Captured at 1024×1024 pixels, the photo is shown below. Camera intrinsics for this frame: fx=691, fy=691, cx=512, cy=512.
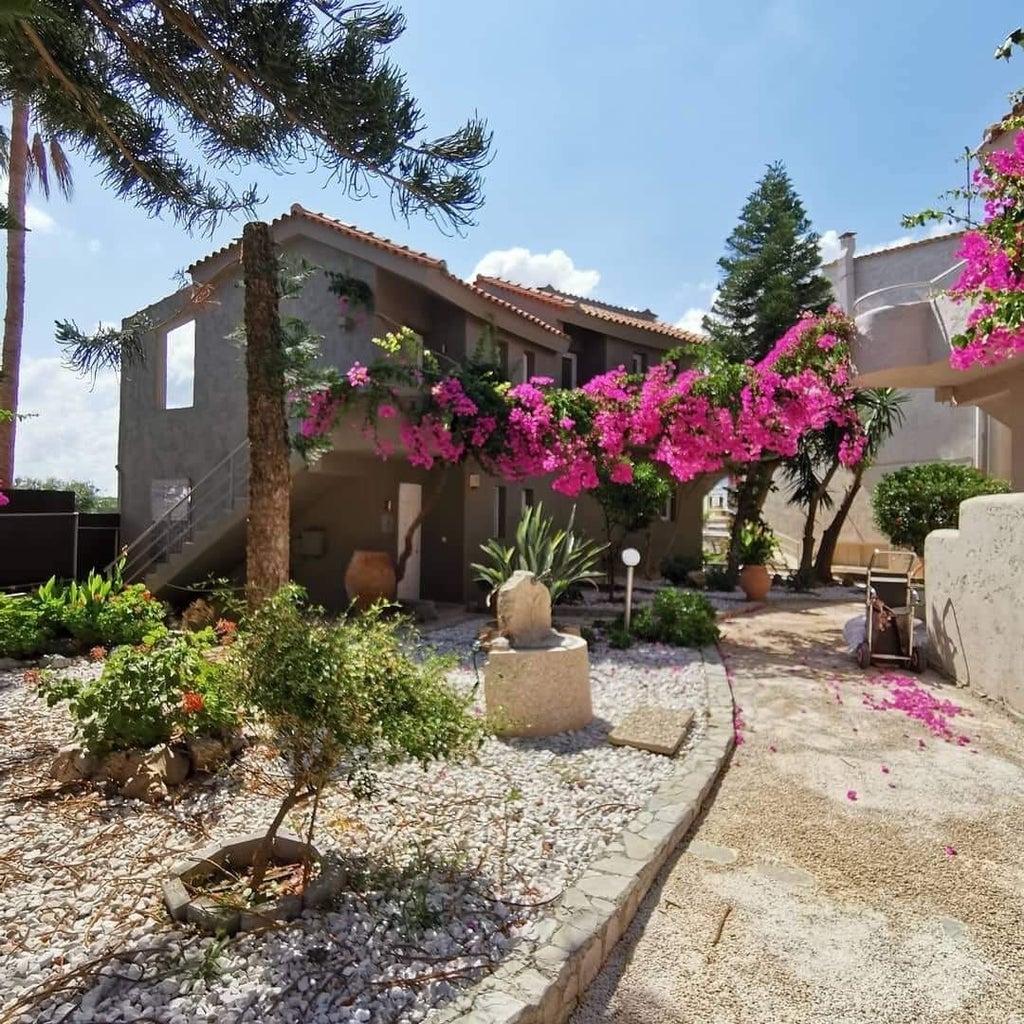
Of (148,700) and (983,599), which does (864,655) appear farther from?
(148,700)

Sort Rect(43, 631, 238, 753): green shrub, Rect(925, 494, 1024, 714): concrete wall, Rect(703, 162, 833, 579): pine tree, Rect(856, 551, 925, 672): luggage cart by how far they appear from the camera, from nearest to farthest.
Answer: Rect(43, 631, 238, 753): green shrub
Rect(925, 494, 1024, 714): concrete wall
Rect(856, 551, 925, 672): luggage cart
Rect(703, 162, 833, 579): pine tree

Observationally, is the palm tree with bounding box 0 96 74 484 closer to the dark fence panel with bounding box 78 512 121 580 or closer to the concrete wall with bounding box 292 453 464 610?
the dark fence panel with bounding box 78 512 121 580

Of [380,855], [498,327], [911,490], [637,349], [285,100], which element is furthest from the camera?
[637,349]

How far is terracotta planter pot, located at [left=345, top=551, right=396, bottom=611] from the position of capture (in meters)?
→ 11.4

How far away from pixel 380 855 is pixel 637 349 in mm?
16114

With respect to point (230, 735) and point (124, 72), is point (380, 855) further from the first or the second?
point (124, 72)

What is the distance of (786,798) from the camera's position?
4602mm

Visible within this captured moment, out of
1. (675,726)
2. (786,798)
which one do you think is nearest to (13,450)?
(675,726)

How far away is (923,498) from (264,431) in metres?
13.3

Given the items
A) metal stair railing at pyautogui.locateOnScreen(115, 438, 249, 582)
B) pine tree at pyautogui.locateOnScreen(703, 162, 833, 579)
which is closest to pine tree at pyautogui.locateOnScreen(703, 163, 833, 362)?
pine tree at pyautogui.locateOnScreen(703, 162, 833, 579)

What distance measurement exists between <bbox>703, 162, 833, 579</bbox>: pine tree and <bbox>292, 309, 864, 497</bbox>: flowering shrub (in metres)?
8.82

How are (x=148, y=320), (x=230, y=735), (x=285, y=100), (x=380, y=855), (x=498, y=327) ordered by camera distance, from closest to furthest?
1. (x=380, y=855)
2. (x=230, y=735)
3. (x=285, y=100)
4. (x=148, y=320)
5. (x=498, y=327)

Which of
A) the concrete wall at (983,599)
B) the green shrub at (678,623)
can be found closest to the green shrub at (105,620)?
the green shrub at (678,623)

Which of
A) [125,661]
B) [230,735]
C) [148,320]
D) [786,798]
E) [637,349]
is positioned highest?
[637,349]
